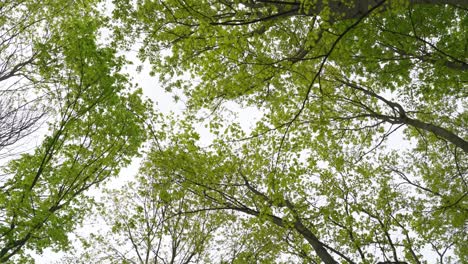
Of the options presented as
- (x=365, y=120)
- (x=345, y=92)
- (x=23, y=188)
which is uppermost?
(x=345, y=92)

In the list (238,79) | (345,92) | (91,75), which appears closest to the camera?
(91,75)

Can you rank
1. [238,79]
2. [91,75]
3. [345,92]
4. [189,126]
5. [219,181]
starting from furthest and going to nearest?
[345,92], [219,181], [189,126], [238,79], [91,75]

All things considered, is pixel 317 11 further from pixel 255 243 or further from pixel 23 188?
pixel 255 243

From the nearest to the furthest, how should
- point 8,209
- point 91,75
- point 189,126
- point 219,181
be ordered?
point 8,209
point 91,75
point 189,126
point 219,181

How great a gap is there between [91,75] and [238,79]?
2.45 m

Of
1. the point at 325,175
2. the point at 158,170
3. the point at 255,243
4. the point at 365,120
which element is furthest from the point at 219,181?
the point at 365,120

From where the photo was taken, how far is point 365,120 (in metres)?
8.27

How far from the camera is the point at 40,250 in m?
4.87

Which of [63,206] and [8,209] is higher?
[63,206]

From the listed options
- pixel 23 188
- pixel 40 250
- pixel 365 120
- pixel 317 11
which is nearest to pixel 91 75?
pixel 23 188

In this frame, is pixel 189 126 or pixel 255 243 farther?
pixel 255 243

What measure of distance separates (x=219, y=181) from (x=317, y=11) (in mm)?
4631

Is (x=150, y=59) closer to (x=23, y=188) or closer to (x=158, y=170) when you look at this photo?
(x=158, y=170)

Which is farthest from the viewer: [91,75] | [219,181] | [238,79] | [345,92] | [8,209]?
[345,92]
